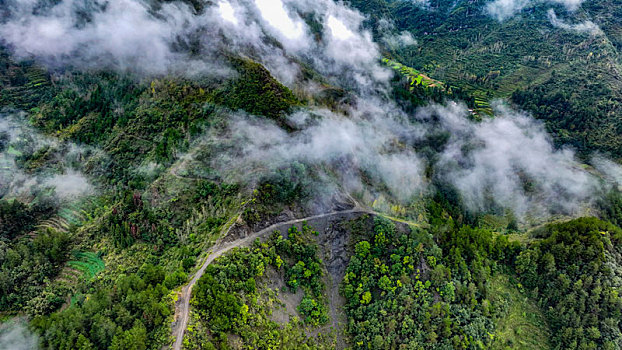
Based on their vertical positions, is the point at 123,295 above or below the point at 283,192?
below

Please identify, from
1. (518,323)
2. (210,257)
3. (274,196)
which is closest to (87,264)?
(210,257)

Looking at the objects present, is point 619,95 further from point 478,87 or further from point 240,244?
point 240,244

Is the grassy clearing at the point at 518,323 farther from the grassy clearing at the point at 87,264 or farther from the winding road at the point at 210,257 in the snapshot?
the grassy clearing at the point at 87,264

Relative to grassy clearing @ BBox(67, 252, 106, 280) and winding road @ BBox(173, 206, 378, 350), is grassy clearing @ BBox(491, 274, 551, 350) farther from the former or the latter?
grassy clearing @ BBox(67, 252, 106, 280)

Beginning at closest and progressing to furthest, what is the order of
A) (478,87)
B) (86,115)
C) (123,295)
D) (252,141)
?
(123,295) → (252,141) → (86,115) → (478,87)

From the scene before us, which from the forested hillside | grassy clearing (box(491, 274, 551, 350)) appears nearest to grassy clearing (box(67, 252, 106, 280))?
the forested hillside

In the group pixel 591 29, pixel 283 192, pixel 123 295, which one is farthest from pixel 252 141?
pixel 591 29
